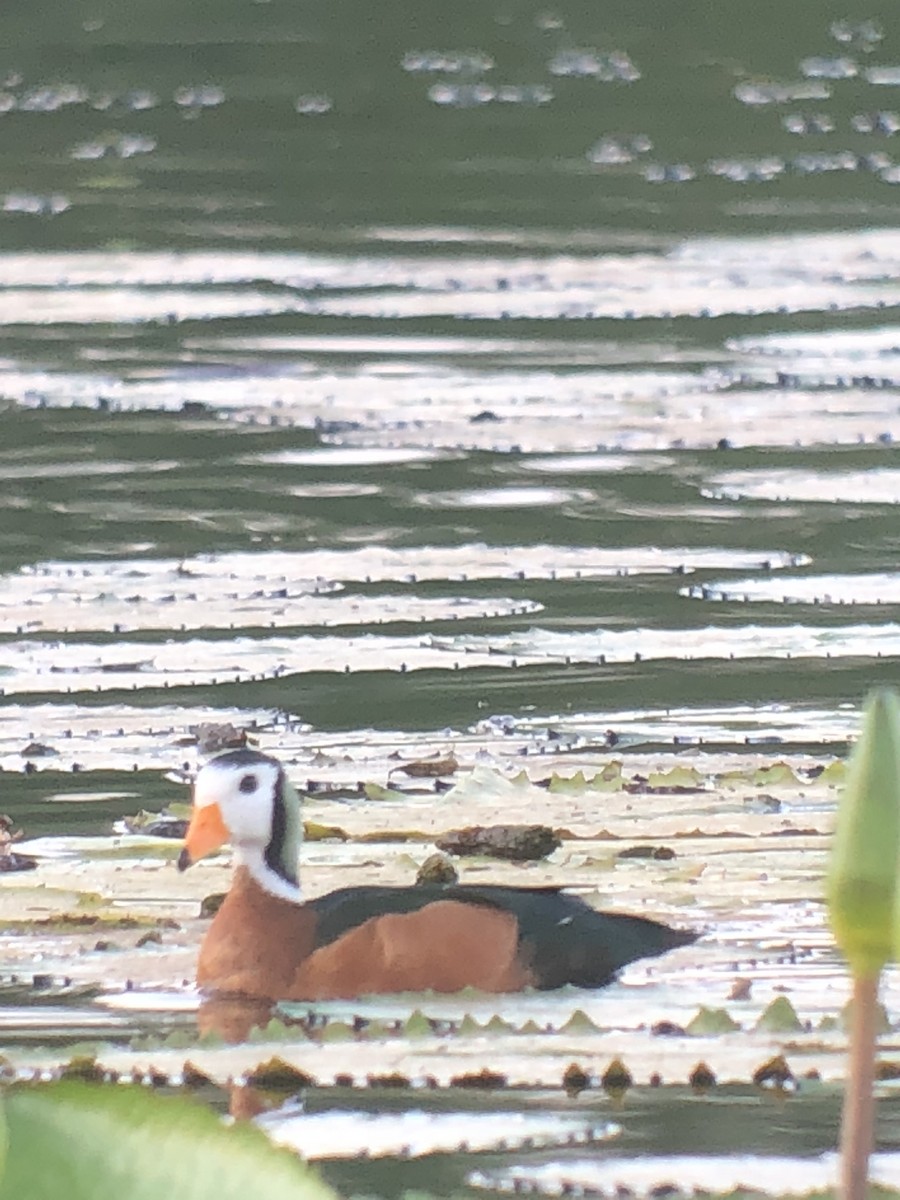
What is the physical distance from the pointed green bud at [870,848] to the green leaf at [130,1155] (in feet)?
0.89

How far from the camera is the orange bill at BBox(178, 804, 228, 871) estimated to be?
23.9ft

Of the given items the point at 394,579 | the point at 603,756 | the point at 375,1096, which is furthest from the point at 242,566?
the point at 375,1096

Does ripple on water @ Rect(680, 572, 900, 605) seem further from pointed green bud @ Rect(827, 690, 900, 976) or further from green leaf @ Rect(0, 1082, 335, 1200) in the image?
green leaf @ Rect(0, 1082, 335, 1200)

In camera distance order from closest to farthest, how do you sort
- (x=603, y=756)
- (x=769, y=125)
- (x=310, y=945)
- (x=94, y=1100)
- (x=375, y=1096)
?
(x=94, y=1100), (x=375, y=1096), (x=310, y=945), (x=603, y=756), (x=769, y=125)

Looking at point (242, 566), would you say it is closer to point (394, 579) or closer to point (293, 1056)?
point (394, 579)

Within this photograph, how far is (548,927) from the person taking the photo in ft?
22.9

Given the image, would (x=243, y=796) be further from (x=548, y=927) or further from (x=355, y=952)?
(x=548, y=927)

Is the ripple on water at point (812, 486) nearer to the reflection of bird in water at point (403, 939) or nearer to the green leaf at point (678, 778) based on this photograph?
the green leaf at point (678, 778)

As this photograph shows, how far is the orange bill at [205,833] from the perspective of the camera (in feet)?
23.9

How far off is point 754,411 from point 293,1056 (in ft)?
30.3

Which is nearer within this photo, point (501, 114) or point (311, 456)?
point (311, 456)

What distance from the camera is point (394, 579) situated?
1167 centimetres

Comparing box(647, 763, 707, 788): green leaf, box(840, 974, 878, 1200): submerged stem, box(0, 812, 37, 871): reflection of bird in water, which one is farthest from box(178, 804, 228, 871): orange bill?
box(840, 974, 878, 1200): submerged stem

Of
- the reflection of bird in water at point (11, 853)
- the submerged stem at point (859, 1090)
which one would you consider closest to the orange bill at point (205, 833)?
the reflection of bird in water at point (11, 853)
